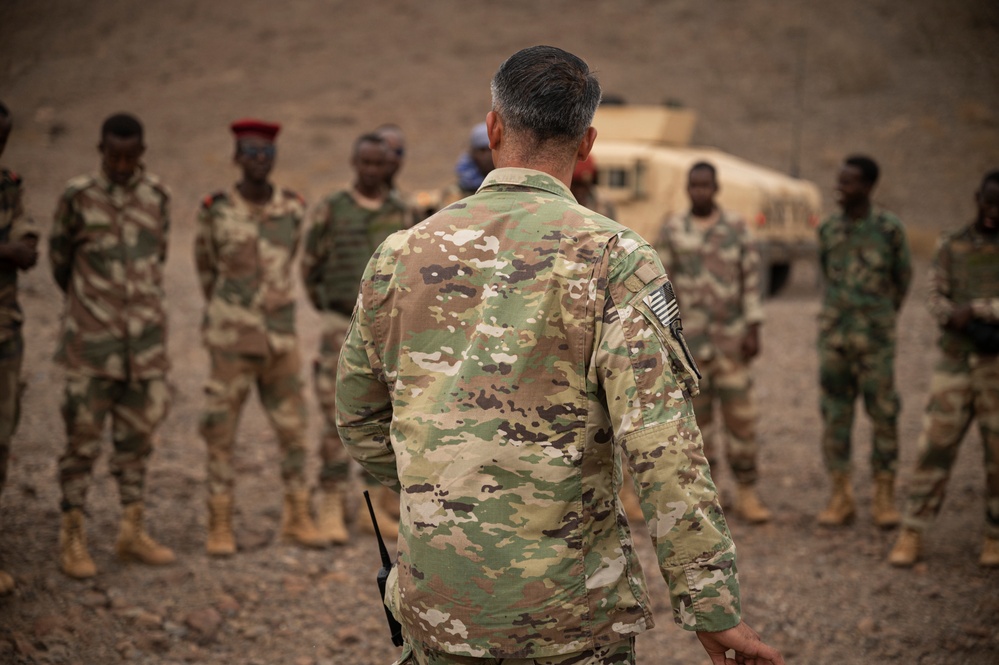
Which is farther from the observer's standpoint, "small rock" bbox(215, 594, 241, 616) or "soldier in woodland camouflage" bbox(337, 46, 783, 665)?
"small rock" bbox(215, 594, 241, 616)

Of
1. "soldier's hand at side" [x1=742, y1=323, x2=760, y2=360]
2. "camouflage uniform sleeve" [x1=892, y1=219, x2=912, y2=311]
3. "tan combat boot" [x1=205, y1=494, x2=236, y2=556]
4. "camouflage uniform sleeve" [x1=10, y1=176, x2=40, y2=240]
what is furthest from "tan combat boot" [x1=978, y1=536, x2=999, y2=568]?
"camouflage uniform sleeve" [x1=10, y1=176, x2=40, y2=240]

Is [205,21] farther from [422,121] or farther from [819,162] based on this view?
[819,162]

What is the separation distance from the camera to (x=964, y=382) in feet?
16.4

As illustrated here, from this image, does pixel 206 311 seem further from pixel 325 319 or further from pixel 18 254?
pixel 18 254

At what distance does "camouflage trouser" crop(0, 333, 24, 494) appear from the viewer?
4.44 metres

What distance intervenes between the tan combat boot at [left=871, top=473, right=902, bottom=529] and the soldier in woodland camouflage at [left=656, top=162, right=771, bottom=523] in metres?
0.65

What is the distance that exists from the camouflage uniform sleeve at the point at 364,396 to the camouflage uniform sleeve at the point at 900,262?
4.40m

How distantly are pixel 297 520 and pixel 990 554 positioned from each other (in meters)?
3.73

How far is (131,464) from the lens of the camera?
195 inches

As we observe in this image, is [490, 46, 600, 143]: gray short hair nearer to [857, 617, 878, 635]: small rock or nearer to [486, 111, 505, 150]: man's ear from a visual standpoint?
[486, 111, 505, 150]: man's ear

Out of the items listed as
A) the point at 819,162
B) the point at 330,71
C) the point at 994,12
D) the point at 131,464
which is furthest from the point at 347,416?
the point at 994,12

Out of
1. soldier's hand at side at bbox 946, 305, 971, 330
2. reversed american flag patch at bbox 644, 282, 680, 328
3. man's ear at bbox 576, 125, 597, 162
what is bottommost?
soldier's hand at side at bbox 946, 305, 971, 330

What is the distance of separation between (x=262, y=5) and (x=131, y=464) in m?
30.6

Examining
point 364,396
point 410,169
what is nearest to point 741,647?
point 364,396
